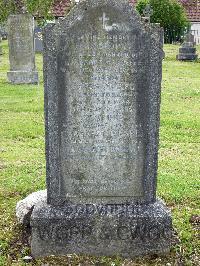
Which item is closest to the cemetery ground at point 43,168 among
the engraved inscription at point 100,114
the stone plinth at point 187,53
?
the engraved inscription at point 100,114

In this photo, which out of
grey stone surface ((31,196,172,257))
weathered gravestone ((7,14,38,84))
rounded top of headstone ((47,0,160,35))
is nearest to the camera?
rounded top of headstone ((47,0,160,35))

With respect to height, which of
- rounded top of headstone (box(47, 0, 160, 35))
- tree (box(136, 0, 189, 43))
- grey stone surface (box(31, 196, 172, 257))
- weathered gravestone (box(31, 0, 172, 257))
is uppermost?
tree (box(136, 0, 189, 43))

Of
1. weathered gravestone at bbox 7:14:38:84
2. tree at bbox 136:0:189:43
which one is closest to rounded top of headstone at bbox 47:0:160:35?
weathered gravestone at bbox 7:14:38:84

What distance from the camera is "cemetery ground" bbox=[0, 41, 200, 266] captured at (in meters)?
5.03

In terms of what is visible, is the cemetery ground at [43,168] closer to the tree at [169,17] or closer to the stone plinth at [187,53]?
the stone plinth at [187,53]

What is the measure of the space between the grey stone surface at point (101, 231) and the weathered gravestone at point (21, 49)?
36.6ft

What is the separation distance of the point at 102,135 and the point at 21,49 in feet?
37.0

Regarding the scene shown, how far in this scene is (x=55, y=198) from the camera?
5.11m

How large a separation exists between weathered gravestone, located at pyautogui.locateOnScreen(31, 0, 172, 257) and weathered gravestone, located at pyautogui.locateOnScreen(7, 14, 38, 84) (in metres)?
11.0

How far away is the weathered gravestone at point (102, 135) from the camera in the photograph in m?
4.72

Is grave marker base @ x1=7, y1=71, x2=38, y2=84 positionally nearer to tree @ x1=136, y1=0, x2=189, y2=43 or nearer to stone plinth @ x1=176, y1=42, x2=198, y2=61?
stone plinth @ x1=176, y1=42, x2=198, y2=61

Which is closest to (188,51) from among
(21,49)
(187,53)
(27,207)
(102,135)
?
(187,53)

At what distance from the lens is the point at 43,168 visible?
297 inches

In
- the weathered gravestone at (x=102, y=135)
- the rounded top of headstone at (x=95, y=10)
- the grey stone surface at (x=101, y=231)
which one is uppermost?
the rounded top of headstone at (x=95, y=10)
